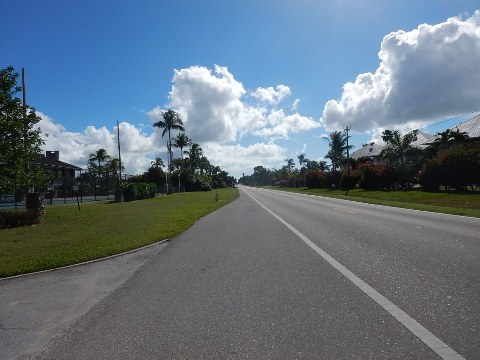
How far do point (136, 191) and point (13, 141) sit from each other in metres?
28.2

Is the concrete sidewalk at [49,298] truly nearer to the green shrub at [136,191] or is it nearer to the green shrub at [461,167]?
the green shrub at [136,191]

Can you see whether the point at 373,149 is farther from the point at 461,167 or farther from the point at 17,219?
the point at 17,219

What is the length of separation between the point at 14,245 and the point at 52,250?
2133mm

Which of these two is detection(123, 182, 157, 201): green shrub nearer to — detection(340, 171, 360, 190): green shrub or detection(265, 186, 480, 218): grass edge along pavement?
detection(265, 186, 480, 218): grass edge along pavement

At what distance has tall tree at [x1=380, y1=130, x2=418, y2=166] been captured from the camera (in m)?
60.8

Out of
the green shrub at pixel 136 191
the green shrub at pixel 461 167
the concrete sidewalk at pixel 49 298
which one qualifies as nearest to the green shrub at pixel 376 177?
the green shrub at pixel 461 167

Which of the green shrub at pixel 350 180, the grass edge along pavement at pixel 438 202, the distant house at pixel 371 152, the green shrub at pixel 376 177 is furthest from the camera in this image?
the distant house at pixel 371 152

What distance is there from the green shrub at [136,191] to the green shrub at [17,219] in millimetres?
24838

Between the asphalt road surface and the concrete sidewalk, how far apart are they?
0.96 ft

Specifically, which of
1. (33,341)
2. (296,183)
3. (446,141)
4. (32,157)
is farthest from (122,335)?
(296,183)

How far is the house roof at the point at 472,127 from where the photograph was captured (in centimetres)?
6029

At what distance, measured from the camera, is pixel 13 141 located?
715 inches

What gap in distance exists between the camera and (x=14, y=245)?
1217cm

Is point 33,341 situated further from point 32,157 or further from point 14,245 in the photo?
point 32,157
